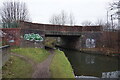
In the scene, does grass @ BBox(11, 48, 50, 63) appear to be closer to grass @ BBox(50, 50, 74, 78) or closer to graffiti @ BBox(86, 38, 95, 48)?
grass @ BBox(50, 50, 74, 78)

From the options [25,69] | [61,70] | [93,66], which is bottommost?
[93,66]

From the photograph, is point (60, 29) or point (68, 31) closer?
point (60, 29)

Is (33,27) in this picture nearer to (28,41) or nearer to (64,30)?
(28,41)

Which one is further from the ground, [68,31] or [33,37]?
[68,31]

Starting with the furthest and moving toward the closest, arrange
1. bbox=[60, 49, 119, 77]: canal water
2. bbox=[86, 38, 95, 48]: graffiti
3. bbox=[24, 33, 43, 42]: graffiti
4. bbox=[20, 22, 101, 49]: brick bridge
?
bbox=[86, 38, 95, 48]: graffiti
bbox=[20, 22, 101, 49]: brick bridge
bbox=[24, 33, 43, 42]: graffiti
bbox=[60, 49, 119, 77]: canal water

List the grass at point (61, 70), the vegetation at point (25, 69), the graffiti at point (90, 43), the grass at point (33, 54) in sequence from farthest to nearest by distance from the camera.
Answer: the graffiti at point (90, 43), the grass at point (33, 54), the grass at point (61, 70), the vegetation at point (25, 69)

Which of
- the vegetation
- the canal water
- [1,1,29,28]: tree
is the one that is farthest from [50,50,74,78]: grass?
[1,1,29,28]: tree

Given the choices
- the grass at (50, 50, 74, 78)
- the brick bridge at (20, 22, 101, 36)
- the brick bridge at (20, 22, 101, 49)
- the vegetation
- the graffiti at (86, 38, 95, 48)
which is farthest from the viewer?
the graffiti at (86, 38, 95, 48)

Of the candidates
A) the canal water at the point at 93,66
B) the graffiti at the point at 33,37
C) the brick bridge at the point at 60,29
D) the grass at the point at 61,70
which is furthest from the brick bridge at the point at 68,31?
the grass at the point at 61,70

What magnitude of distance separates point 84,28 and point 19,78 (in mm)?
25479

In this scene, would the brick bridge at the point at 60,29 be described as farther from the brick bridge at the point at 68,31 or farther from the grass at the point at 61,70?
the grass at the point at 61,70

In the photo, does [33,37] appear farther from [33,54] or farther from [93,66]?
[93,66]

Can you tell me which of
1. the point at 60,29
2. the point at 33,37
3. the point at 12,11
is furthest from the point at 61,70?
the point at 12,11

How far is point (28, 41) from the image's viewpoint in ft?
69.2
